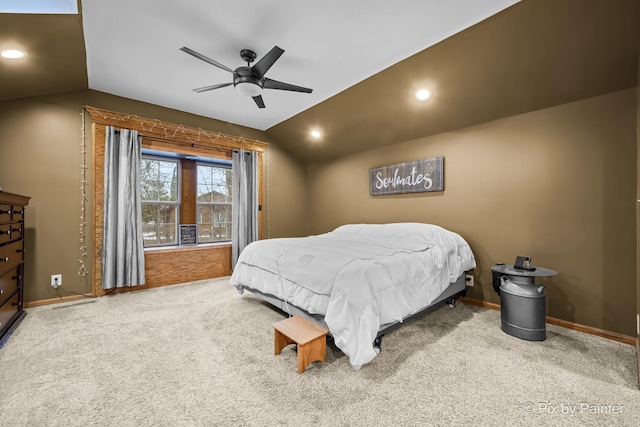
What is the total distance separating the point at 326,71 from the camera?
308 centimetres

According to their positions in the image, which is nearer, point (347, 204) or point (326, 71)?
point (326, 71)

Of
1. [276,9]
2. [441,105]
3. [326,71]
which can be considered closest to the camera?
[276,9]

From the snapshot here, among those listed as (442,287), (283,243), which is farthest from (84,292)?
(442,287)

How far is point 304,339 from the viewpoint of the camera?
1.89 m

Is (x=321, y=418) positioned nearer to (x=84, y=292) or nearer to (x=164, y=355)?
(x=164, y=355)

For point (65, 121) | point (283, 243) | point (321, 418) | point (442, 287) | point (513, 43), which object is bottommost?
point (321, 418)

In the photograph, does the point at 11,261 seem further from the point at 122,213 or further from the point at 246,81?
the point at 246,81

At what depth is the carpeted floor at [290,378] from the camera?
1520mm

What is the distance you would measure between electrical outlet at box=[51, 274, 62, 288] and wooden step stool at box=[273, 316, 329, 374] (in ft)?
10.1

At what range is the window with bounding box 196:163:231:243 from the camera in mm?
4844

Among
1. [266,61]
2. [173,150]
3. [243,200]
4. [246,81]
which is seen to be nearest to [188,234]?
[243,200]

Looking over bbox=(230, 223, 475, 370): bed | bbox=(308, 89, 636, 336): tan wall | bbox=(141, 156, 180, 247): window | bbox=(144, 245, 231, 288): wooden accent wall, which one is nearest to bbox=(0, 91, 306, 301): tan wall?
bbox=(144, 245, 231, 288): wooden accent wall

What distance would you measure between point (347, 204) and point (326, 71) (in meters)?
2.45

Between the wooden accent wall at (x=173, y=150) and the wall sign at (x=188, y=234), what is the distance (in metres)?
0.11
